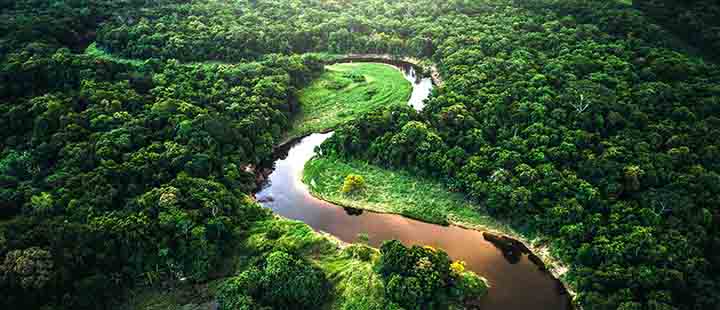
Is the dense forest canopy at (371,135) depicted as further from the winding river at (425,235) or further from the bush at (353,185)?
the bush at (353,185)

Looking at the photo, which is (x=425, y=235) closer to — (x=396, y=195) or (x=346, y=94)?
(x=396, y=195)

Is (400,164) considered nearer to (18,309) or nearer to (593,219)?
(593,219)

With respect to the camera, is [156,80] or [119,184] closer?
[119,184]

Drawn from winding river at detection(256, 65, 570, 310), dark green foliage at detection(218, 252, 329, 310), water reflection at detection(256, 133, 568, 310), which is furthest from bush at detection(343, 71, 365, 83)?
dark green foliage at detection(218, 252, 329, 310)

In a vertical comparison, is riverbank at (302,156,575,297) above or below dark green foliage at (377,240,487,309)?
below

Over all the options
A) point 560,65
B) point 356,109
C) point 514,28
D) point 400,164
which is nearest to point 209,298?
point 400,164

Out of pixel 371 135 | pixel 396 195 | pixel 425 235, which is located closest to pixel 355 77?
pixel 371 135

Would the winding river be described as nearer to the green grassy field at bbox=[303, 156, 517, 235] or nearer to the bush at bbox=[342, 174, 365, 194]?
the green grassy field at bbox=[303, 156, 517, 235]
